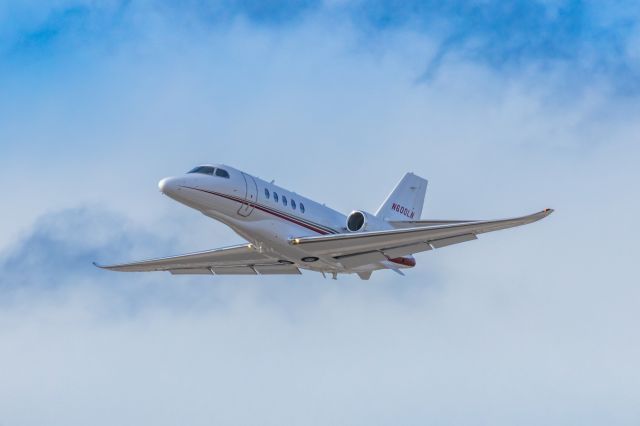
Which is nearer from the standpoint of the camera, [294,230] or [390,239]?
[390,239]

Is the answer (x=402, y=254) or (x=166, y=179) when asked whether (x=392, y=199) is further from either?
(x=166, y=179)

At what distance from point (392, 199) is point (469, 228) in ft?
32.0

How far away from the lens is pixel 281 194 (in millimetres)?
36312

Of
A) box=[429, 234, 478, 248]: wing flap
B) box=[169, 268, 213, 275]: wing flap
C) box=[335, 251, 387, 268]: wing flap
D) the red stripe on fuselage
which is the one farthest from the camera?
box=[169, 268, 213, 275]: wing flap

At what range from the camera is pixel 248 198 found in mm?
35219

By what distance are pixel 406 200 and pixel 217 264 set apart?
27.7 ft

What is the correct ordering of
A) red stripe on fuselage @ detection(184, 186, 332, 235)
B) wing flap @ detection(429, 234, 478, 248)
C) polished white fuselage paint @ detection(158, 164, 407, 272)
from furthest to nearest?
wing flap @ detection(429, 234, 478, 248) < red stripe on fuselage @ detection(184, 186, 332, 235) < polished white fuselage paint @ detection(158, 164, 407, 272)

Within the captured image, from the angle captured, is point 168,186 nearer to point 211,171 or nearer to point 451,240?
point 211,171

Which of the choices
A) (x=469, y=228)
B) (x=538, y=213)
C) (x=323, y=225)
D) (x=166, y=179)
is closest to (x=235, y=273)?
(x=323, y=225)

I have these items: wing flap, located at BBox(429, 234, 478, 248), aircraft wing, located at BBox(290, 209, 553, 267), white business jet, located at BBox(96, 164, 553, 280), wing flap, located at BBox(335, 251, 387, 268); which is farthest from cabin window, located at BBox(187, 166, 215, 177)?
wing flap, located at BBox(429, 234, 478, 248)

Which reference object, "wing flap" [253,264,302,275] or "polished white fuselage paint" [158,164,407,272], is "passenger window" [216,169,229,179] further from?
"wing flap" [253,264,302,275]

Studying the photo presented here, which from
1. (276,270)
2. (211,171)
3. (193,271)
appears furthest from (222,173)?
(193,271)

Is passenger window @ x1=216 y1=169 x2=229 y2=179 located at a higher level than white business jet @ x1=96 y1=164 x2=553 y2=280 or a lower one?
higher

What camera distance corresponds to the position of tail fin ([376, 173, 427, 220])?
4325cm
